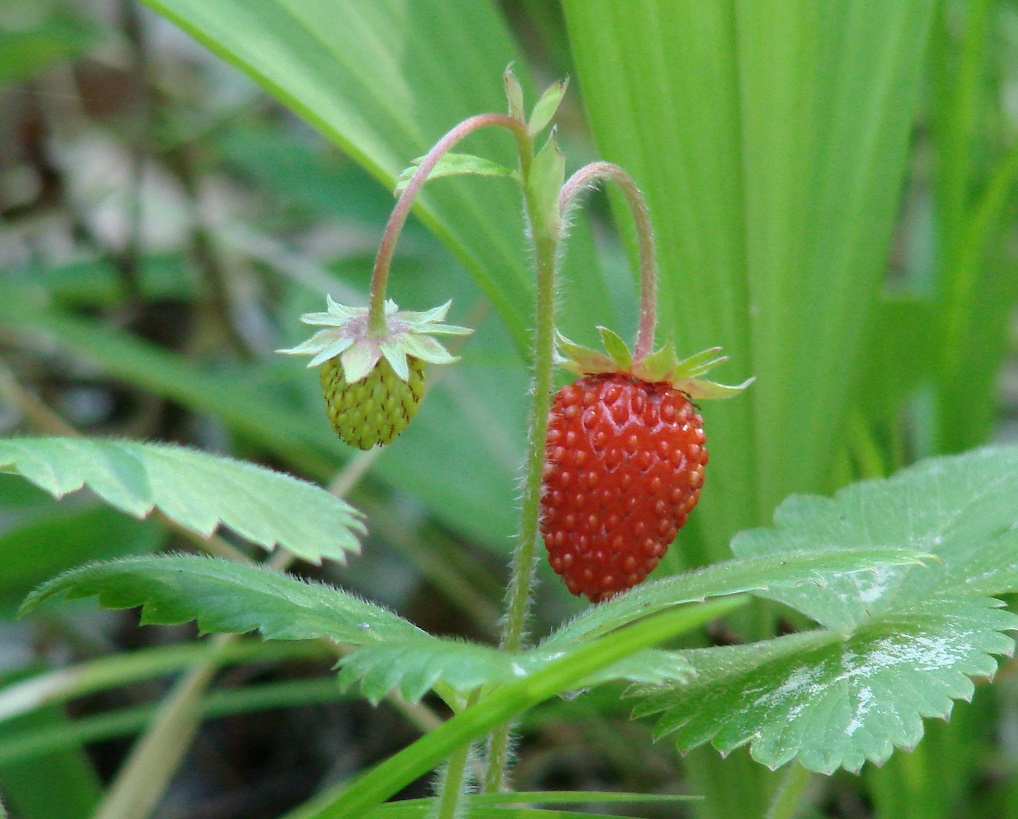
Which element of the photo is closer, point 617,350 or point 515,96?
point 515,96

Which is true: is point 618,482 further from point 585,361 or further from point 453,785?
point 453,785

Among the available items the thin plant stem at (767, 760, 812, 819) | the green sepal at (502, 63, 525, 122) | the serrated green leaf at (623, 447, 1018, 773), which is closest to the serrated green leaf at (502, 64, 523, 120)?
the green sepal at (502, 63, 525, 122)

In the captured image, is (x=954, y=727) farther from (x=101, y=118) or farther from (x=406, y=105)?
(x=101, y=118)

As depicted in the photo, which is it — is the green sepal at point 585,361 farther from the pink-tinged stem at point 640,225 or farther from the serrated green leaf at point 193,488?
the serrated green leaf at point 193,488

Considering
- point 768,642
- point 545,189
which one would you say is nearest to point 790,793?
point 768,642

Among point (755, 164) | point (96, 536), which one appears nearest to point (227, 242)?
point (96, 536)

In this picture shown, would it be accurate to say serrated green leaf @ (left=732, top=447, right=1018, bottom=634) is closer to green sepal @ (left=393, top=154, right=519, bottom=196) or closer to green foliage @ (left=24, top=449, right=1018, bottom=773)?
green foliage @ (left=24, top=449, right=1018, bottom=773)
